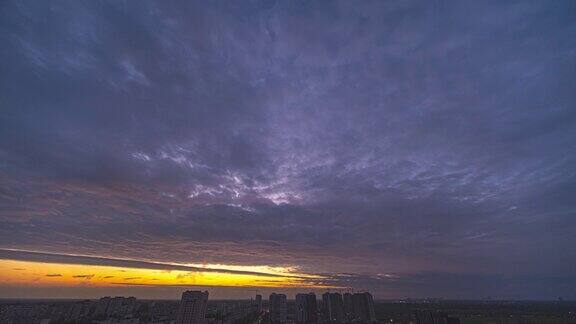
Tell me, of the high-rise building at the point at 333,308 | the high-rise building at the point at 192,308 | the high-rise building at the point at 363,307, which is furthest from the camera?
the high-rise building at the point at 333,308

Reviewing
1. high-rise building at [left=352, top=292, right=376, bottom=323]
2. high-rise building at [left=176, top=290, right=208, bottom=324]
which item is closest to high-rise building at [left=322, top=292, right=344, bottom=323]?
high-rise building at [left=352, top=292, right=376, bottom=323]

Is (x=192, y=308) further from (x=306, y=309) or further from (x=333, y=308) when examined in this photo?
(x=333, y=308)

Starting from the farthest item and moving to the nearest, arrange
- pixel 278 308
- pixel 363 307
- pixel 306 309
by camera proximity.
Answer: pixel 278 308 → pixel 363 307 → pixel 306 309

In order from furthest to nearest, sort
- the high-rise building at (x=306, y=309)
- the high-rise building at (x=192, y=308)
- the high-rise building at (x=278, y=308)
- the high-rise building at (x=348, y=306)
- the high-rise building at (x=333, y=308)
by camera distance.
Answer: the high-rise building at (x=348, y=306), the high-rise building at (x=278, y=308), the high-rise building at (x=333, y=308), the high-rise building at (x=306, y=309), the high-rise building at (x=192, y=308)

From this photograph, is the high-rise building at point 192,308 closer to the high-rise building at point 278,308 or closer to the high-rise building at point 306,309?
the high-rise building at point 278,308

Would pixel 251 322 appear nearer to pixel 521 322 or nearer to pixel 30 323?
pixel 30 323

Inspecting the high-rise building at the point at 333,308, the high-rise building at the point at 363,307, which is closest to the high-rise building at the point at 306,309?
the high-rise building at the point at 333,308

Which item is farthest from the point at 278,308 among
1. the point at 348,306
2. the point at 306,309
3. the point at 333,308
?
the point at 348,306
